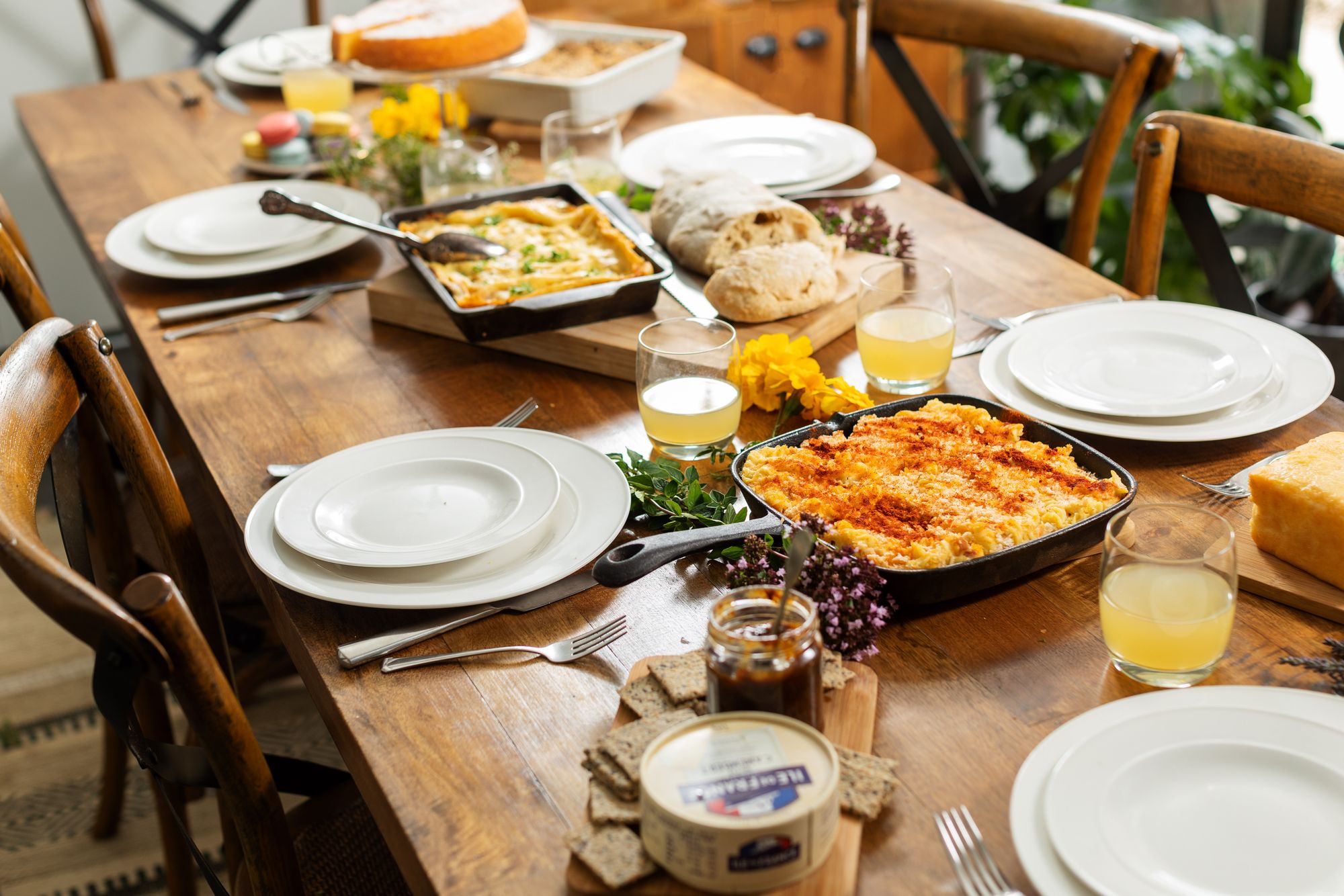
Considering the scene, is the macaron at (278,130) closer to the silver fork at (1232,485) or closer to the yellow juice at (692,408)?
the yellow juice at (692,408)

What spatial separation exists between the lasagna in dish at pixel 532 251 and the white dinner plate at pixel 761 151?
0.33 m

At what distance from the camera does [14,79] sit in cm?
389

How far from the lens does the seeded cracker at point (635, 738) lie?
0.84 metres

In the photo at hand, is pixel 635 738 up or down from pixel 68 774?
up

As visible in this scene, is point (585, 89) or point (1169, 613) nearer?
point (1169, 613)

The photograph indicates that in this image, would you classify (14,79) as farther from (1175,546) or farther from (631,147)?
(1175,546)

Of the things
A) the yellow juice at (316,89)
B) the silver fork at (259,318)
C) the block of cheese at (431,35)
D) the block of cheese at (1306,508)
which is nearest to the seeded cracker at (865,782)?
the block of cheese at (1306,508)

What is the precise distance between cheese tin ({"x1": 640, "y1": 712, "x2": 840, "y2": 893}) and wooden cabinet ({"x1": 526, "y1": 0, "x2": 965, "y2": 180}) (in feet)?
10.6

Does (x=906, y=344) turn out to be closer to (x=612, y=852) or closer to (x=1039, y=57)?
(x=612, y=852)

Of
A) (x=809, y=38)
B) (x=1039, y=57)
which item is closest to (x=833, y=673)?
(x=1039, y=57)

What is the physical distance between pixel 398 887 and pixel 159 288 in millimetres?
1077

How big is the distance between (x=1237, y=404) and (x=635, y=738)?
82 centimetres

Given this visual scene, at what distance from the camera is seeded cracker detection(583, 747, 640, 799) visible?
2.73 ft

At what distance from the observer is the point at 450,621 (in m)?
1.07
